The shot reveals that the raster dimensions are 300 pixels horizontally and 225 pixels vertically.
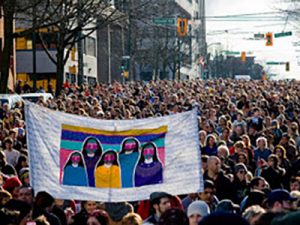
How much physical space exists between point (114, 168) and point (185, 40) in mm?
91010

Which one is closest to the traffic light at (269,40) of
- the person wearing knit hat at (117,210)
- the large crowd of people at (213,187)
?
the large crowd of people at (213,187)

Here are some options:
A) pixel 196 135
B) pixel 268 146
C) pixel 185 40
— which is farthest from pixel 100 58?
pixel 196 135

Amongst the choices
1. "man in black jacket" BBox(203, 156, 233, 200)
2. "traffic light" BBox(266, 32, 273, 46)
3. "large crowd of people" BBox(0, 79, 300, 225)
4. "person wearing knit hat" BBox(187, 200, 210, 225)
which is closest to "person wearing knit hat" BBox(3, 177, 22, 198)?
"large crowd of people" BBox(0, 79, 300, 225)

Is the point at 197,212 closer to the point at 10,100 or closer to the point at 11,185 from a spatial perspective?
the point at 11,185

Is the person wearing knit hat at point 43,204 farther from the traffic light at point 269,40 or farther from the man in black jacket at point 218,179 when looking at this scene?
the traffic light at point 269,40

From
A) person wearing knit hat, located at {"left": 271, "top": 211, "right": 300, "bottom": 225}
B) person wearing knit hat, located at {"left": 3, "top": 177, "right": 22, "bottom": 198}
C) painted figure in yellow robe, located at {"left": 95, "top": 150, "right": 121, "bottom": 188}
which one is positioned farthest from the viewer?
person wearing knit hat, located at {"left": 3, "top": 177, "right": 22, "bottom": 198}

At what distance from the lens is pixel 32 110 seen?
33.7 feet

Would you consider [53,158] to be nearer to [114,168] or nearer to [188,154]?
[114,168]

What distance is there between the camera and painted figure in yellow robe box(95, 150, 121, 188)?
9.80 metres

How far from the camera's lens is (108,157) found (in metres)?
10.0

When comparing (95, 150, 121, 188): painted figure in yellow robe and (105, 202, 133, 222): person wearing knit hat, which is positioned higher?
(95, 150, 121, 188): painted figure in yellow robe

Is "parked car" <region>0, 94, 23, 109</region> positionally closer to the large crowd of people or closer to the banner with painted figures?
the large crowd of people

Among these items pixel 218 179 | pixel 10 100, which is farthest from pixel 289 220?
pixel 10 100

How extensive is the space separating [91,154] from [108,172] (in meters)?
0.25
